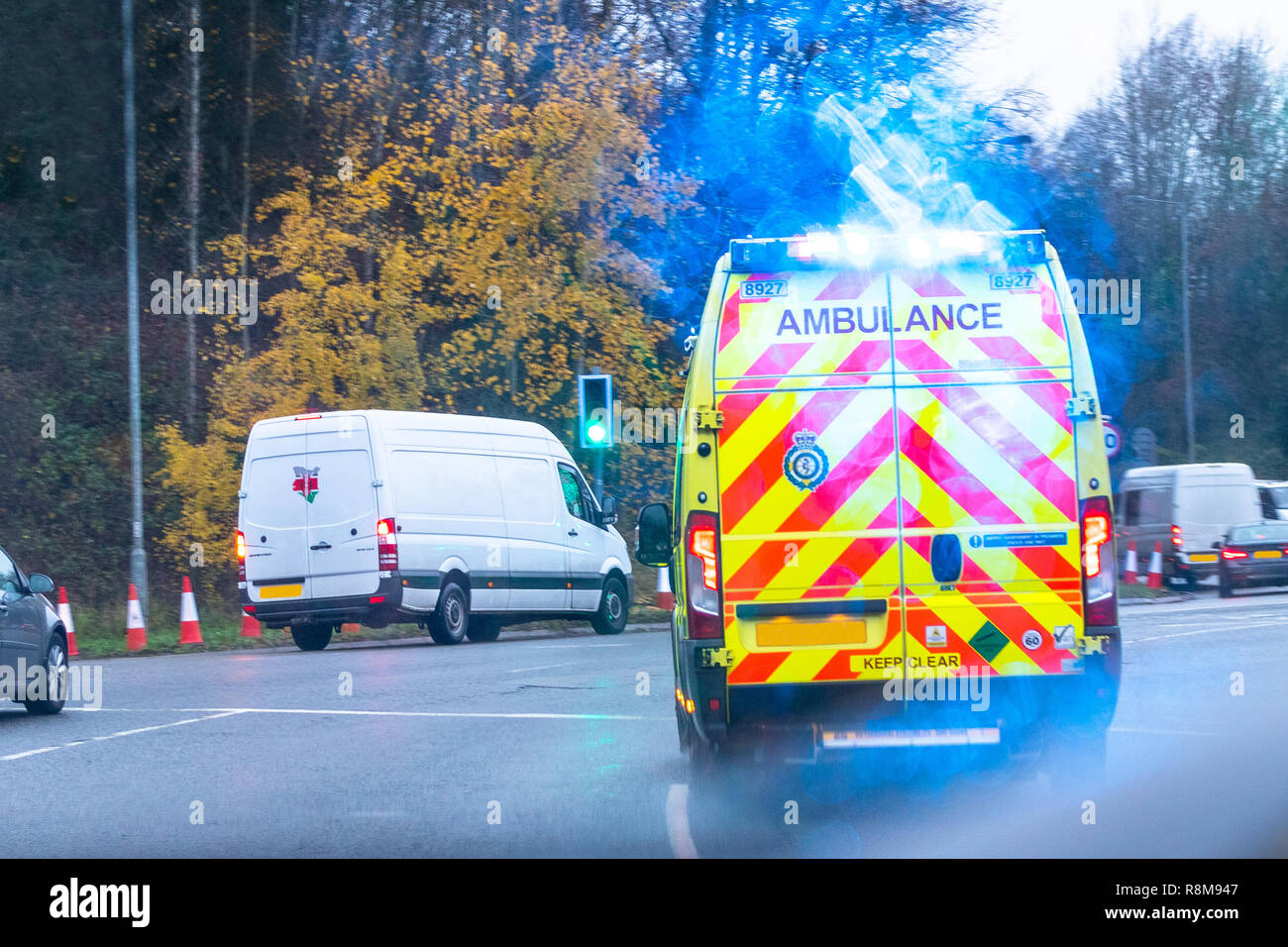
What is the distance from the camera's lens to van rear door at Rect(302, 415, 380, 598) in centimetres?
1902

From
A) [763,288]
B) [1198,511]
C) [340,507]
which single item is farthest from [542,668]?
[1198,511]

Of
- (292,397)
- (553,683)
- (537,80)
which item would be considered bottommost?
(553,683)

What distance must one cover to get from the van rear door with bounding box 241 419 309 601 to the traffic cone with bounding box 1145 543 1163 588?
58.2ft

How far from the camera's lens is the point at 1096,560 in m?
7.50

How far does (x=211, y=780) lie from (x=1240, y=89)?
139 ft

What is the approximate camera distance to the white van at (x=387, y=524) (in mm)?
19047

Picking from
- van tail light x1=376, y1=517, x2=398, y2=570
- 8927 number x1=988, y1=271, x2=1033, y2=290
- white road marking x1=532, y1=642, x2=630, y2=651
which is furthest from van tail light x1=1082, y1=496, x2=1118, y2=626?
van tail light x1=376, y1=517, x2=398, y2=570

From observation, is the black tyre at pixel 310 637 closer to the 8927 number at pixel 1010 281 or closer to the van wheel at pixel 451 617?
the van wheel at pixel 451 617

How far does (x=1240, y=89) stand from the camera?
45.4 m

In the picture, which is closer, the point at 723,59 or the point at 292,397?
the point at 292,397
